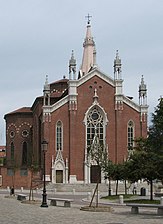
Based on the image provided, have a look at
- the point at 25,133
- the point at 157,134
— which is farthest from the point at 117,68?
the point at 157,134

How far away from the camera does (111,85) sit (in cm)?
7706

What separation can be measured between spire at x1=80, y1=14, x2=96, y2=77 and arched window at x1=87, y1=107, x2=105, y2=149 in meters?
16.8

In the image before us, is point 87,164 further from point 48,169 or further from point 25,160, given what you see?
point 25,160

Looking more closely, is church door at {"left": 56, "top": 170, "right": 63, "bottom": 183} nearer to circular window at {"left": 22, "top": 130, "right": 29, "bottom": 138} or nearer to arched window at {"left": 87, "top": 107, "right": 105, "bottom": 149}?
arched window at {"left": 87, "top": 107, "right": 105, "bottom": 149}

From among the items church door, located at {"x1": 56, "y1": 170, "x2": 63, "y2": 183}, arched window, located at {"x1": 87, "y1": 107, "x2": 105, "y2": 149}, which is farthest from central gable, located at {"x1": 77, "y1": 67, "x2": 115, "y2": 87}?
church door, located at {"x1": 56, "y1": 170, "x2": 63, "y2": 183}

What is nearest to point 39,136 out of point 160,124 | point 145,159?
point 145,159

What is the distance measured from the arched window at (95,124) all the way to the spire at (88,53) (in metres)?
16.8

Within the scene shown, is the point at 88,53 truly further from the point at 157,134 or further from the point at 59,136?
the point at 157,134

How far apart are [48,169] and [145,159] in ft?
120

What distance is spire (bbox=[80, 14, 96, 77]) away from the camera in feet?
303

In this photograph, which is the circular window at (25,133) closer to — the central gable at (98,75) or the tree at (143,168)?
the central gable at (98,75)

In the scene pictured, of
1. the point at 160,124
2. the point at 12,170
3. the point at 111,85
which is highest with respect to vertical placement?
the point at 111,85

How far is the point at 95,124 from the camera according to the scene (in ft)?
251

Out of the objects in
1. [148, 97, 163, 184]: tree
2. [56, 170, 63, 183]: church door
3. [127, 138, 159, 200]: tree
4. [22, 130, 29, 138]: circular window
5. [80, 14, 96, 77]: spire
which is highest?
[80, 14, 96, 77]: spire
